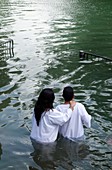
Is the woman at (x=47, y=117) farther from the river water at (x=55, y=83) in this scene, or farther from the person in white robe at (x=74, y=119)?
the river water at (x=55, y=83)

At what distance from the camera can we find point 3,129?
30.9ft

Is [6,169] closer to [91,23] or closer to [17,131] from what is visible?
[17,131]

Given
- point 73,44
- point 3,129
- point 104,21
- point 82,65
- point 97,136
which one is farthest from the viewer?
point 104,21

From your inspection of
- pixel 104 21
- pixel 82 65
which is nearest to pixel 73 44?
pixel 82 65

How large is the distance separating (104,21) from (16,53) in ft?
41.5

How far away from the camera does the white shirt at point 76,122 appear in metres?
7.70

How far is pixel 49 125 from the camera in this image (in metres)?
7.69

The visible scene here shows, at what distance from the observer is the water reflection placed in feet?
24.9

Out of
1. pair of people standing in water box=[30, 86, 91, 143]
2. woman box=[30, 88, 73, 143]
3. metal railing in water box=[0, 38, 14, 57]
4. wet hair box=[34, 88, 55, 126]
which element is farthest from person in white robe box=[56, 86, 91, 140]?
metal railing in water box=[0, 38, 14, 57]

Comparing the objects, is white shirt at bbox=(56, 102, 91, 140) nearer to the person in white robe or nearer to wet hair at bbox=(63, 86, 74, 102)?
the person in white robe

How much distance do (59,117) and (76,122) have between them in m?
0.51

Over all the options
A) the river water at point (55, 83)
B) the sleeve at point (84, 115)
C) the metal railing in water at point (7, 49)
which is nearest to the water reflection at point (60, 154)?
the river water at point (55, 83)

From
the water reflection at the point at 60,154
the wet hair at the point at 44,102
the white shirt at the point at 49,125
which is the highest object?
the wet hair at the point at 44,102

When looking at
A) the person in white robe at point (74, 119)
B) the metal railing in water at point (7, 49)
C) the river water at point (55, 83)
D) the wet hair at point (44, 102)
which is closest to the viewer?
the wet hair at point (44, 102)
